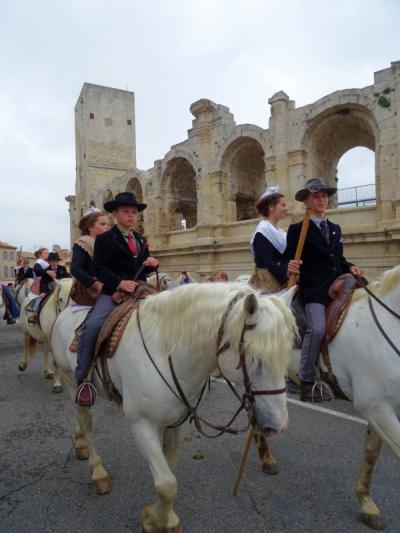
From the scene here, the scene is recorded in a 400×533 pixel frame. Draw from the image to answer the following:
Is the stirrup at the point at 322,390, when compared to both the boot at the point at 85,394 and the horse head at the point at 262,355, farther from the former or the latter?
the boot at the point at 85,394

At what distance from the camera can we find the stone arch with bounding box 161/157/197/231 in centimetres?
2019

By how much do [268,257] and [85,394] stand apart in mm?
2484

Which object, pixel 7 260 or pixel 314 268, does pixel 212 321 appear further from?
pixel 7 260

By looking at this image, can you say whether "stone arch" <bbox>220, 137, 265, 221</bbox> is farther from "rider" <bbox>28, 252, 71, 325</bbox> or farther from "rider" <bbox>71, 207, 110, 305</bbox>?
"rider" <bbox>71, 207, 110, 305</bbox>

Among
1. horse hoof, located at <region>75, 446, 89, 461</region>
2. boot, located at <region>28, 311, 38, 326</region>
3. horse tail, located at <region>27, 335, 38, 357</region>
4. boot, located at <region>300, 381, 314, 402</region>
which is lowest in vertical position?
horse hoof, located at <region>75, 446, 89, 461</region>

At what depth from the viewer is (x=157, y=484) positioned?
8.20ft

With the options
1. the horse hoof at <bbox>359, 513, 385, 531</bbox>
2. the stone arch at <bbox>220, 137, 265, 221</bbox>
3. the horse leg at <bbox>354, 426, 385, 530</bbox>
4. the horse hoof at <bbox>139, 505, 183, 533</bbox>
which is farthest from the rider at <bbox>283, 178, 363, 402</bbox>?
the stone arch at <bbox>220, 137, 265, 221</bbox>

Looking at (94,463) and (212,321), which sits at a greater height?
(212,321)

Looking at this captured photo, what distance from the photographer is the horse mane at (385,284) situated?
3.13 m

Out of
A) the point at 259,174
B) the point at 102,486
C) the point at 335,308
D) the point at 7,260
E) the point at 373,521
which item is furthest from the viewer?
the point at 7,260

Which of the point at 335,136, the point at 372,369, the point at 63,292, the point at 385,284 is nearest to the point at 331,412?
the point at 372,369

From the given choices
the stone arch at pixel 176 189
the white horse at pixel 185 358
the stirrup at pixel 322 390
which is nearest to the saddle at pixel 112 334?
the white horse at pixel 185 358

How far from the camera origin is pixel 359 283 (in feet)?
11.7

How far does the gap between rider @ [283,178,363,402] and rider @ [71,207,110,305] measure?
2160mm
